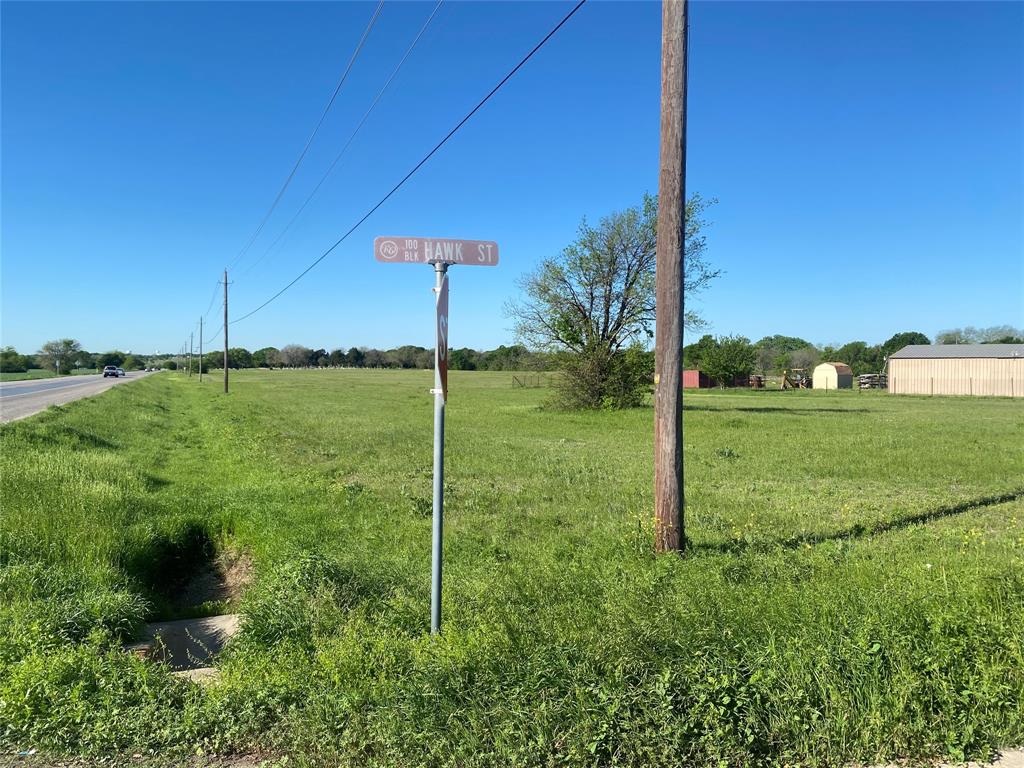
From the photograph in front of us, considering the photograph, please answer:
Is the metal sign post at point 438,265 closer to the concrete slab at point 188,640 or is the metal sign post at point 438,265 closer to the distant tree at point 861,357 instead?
the concrete slab at point 188,640

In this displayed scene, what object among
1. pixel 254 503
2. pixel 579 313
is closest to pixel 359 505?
pixel 254 503

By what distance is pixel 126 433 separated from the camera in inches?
736

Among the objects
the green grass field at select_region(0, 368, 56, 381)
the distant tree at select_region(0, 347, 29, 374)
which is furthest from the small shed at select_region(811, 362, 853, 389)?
the distant tree at select_region(0, 347, 29, 374)

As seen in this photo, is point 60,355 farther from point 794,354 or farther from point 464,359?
point 794,354

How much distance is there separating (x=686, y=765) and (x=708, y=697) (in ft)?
1.19

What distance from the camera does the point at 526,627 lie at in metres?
4.17

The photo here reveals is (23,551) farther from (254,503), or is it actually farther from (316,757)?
(316,757)

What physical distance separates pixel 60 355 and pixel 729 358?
449ft

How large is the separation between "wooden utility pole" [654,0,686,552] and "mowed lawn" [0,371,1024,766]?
0.57m

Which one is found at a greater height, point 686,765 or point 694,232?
point 694,232

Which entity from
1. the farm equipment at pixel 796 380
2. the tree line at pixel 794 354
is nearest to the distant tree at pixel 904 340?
the tree line at pixel 794 354

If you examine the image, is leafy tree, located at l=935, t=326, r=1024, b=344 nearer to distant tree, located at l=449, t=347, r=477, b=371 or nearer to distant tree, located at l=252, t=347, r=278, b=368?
distant tree, located at l=449, t=347, r=477, b=371

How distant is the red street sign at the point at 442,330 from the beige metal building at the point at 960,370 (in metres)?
67.2

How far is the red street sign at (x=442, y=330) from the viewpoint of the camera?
13.4ft
